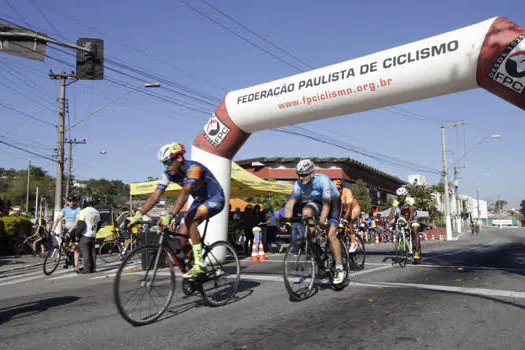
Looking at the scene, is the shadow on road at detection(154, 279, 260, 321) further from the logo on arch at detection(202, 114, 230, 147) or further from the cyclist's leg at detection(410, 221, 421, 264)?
the logo on arch at detection(202, 114, 230, 147)

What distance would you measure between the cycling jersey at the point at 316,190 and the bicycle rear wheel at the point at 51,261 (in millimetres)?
7590

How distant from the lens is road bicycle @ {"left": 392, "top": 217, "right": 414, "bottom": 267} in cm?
999

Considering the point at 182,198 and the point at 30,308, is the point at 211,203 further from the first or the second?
the point at 30,308

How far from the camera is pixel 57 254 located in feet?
38.1

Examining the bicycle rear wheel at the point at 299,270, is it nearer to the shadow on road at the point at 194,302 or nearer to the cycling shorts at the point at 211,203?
the shadow on road at the point at 194,302

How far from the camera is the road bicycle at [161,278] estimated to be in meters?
4.44

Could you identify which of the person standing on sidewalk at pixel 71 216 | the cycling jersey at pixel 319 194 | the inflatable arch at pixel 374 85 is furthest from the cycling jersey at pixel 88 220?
the cycling jersey at pixel 319 194

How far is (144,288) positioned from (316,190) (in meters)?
2.88

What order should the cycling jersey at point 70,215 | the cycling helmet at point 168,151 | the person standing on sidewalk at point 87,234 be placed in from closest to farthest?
the cycling helmet at point 168,151 → the person standing on sidewalk at point 87,234 → the cycling jersey at point 70,215

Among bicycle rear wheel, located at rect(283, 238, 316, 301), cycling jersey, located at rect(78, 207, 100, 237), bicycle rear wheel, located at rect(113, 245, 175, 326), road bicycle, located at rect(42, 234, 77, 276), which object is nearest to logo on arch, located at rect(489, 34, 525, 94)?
bicycle rear wheel, located at rect(283, 238, 316, 301)

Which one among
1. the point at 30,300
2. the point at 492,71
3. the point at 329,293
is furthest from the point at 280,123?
the point at 30,300

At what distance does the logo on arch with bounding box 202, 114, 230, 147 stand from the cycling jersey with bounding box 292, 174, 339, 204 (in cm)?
541

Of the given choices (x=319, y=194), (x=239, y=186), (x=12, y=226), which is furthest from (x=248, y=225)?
(x=12, y=226)

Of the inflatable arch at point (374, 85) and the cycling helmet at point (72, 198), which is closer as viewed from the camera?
the inflatable arch at point (374, 85)
